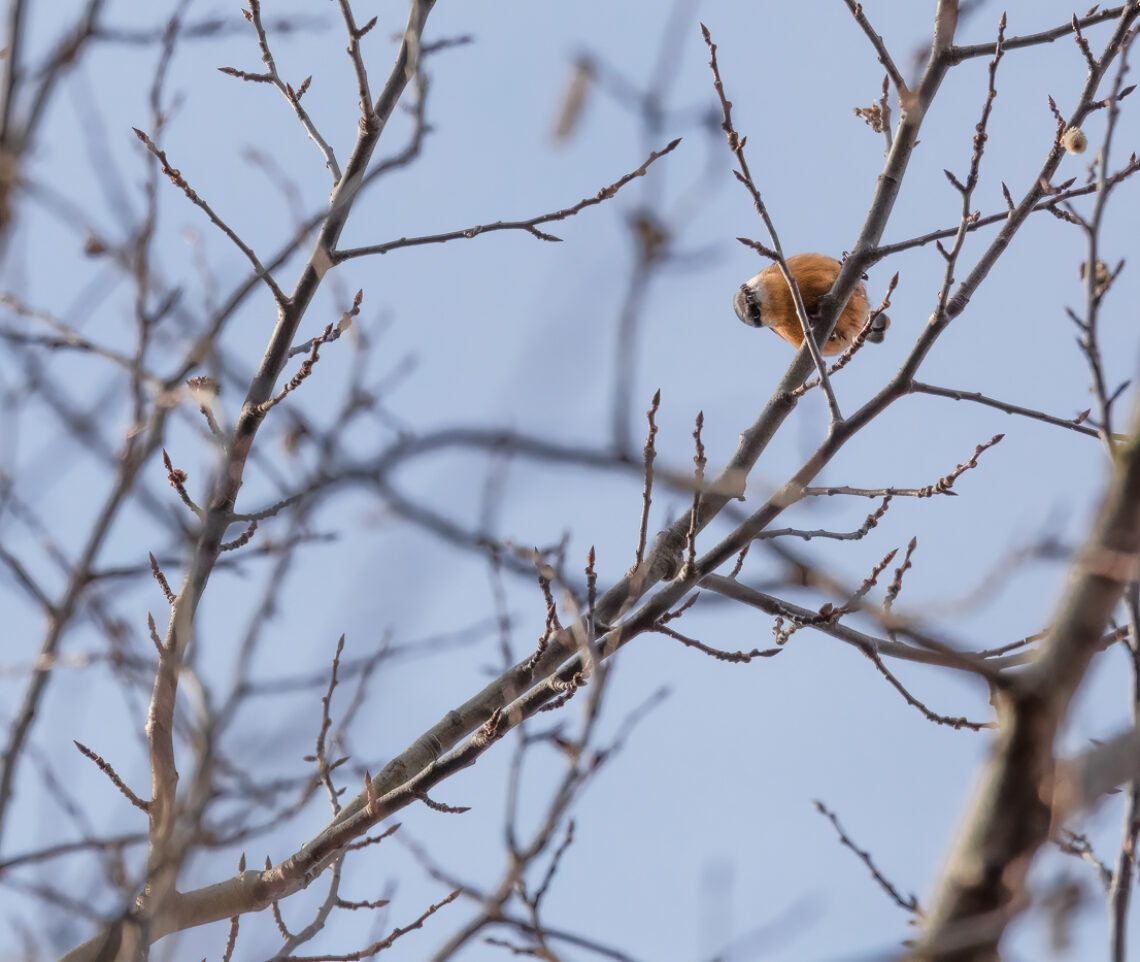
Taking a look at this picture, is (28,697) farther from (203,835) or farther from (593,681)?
(593,681)

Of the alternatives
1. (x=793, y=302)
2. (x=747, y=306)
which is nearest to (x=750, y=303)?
(x=747, y=306)

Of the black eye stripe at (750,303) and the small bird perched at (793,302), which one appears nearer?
the small bird perched at (793,302)

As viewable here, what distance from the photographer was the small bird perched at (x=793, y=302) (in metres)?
5.28

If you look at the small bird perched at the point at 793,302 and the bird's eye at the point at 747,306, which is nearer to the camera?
the small bird perched at the point at 793,302

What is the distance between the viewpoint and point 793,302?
16.8 feet

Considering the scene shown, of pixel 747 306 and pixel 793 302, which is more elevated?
pixel 747 306

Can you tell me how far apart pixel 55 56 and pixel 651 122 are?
67.2 inches

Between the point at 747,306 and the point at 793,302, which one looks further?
the point at 747,306

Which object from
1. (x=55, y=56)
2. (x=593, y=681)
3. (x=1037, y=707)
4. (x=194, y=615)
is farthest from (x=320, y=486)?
(x=55, y=56)

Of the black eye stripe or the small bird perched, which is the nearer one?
the small bird perched

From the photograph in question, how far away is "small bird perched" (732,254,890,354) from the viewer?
17.3ft

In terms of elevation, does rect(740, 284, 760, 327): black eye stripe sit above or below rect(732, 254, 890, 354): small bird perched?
above

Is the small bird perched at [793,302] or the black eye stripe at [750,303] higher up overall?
the black eye stripe at [750,303]

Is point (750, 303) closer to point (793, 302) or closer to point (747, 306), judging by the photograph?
point (747, 306)
